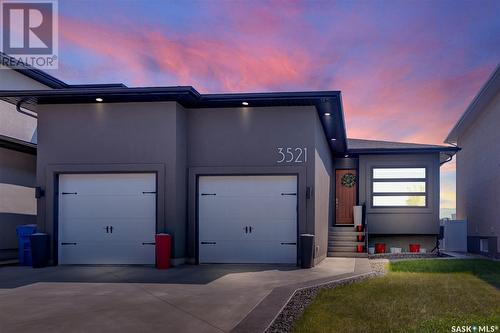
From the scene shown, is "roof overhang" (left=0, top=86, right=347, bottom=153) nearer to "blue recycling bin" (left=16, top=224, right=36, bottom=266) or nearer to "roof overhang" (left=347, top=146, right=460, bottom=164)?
"blue recycling bin" (left=16, top=224, right=36, bottom=266)

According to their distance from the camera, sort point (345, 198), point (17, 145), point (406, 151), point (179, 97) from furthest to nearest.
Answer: point (345, 198), point (406, 151), point (17, 145), point (179, 97)

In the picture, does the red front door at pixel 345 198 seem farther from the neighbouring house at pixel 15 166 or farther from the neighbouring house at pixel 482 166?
the neighbouring house at pixel 15 166

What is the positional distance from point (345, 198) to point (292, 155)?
9.50 metres

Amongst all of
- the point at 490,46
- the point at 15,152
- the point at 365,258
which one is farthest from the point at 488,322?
the point at 15,152

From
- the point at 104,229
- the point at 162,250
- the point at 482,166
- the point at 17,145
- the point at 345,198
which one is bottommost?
the point at 162,250

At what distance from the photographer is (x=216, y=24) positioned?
48.5ft

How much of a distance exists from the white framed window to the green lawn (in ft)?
31.6

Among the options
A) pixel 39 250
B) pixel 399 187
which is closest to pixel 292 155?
pixel 39 250

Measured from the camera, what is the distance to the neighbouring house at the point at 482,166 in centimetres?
1755

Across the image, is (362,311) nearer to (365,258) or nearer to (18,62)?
(365,258)

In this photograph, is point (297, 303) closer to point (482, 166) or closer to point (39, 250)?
point (39, 250)

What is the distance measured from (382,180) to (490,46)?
7114 mm

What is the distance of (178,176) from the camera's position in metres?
13.2

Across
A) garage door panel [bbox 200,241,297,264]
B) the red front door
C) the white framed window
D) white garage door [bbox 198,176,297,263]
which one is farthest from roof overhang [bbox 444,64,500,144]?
garage door panel [bbox 200,241,297,264]
